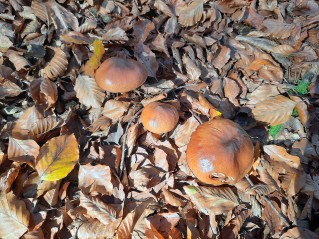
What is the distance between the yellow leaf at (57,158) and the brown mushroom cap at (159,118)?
26.8 inches

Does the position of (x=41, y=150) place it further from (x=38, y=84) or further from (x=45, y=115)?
(x=38, y=84)

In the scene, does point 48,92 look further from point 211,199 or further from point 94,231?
point 211,199

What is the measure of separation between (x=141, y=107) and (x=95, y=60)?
2.21ft

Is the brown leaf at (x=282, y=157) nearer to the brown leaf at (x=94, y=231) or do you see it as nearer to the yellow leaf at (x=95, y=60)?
the brown leaf at (x=94, y=231)

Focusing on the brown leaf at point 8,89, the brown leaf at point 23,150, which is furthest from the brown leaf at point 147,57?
the brown leaf at point 23,150

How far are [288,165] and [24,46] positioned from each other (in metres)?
2.95

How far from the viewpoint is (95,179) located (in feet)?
8.52

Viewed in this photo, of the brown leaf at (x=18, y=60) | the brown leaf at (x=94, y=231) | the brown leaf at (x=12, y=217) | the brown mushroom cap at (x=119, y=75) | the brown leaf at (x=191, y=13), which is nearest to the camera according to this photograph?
the brown leaf at (x=12, y=217)

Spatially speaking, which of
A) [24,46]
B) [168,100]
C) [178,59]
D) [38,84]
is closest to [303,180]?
[168,100]

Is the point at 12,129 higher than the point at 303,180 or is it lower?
higher

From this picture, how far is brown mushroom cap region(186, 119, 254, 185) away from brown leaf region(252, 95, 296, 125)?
0.60m

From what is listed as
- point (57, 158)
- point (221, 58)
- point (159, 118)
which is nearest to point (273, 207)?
point (159, 118)

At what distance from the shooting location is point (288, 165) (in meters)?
2.78

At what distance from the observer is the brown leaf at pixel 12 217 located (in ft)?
7.46
